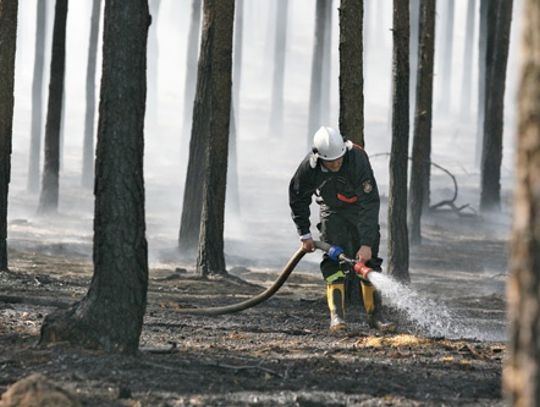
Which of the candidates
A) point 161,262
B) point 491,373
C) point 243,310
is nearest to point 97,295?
point 491,373

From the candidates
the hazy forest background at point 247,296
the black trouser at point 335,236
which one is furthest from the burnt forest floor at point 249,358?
the black trouser at point 335,236

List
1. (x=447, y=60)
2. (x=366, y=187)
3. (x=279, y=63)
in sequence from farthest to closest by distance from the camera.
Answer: (x=447, y=60)
(x=279, y=63)
(x=366, y=187)

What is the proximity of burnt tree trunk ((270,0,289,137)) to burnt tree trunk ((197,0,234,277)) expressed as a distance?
43928 millimetres

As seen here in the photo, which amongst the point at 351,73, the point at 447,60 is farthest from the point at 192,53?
the point at 351,73

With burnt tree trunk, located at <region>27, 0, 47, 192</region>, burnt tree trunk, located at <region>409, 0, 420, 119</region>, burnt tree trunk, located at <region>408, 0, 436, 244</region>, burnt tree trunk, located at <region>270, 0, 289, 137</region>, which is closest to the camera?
burnt tree trunk, located at <region>408, 0, 436, 244</region>

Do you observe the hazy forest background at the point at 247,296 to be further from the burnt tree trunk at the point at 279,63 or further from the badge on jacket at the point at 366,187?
the burnt tree trunk at the point at 279,63

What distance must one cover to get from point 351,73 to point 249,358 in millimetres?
5213

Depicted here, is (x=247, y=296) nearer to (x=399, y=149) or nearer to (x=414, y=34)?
(x=399, y=149)

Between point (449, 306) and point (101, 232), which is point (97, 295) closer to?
point (101, 232)

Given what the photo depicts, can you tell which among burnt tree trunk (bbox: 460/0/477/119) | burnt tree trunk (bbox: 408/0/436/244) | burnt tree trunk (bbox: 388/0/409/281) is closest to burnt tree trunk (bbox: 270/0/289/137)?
burnt tree trunk (bbox: 460/0/477/119)

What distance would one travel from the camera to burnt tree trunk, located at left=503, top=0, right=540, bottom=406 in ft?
12.5

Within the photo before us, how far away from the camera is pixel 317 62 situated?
45000mm

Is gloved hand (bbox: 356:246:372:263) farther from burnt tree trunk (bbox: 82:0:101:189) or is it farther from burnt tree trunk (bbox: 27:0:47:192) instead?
burnt tree trunk (bbox: 27:0:47:192)

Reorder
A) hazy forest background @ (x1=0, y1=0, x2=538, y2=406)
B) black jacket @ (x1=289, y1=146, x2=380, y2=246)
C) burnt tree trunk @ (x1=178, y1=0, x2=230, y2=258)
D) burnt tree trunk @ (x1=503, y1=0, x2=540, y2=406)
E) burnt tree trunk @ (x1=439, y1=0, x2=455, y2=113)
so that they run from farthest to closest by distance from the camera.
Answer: burnt tree trunk @ (x1=439, y1=0, x2=455, y2=113), burnt tree trunk @ (x1=178, y1=0, x2=230, y2=258), black jacket @ (x1=289, y1=146, x2=380, y2=246), hazy forest background @ (x1=0, y1=0, x2=538, y2=406), burnt tree trunk @ (x1=503, y1=0, x2=540, y2=406)
